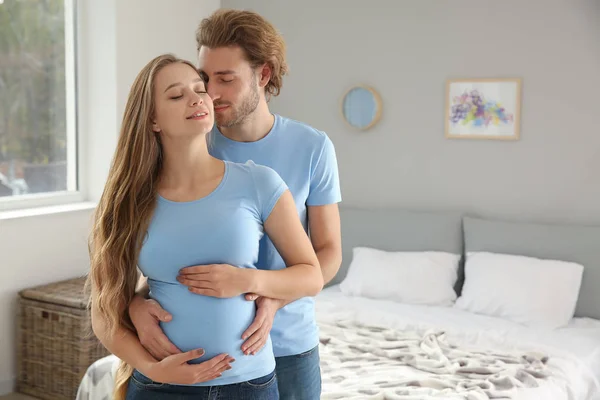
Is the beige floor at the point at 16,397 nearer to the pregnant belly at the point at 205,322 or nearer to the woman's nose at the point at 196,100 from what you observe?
the pregnant belly at the point at 205,322

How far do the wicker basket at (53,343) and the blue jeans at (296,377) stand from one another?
6.81 ft

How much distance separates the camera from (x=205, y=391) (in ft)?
4.79

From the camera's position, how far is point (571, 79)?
3.97 metres

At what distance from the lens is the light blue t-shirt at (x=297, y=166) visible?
177 cm

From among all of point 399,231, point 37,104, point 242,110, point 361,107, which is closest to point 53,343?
point 37,104

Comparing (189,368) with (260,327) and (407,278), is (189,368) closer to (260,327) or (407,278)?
(260,327)

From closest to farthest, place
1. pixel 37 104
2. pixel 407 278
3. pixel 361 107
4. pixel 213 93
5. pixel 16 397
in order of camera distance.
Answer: pixel 213 93 < pixel 16 397 < pixel 407 278 < pixel 37 104 < pixel 361 107

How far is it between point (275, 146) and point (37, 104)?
2775 mm

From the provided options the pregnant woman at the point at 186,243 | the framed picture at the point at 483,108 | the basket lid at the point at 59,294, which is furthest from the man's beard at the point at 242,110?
the framed picture at the point at 483,108

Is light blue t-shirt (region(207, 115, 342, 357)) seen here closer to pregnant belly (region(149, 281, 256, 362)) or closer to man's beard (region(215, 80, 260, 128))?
man's beard (region(215, 80, 260, 128))

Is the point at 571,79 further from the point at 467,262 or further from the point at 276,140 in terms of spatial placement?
the point at 276,140

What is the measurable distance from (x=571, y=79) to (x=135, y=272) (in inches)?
121

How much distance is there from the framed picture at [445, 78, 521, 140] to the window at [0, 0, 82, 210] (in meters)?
2.15

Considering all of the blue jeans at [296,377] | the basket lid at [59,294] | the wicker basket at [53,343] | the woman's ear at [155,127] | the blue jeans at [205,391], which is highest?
the woman's ear at [155,127]
